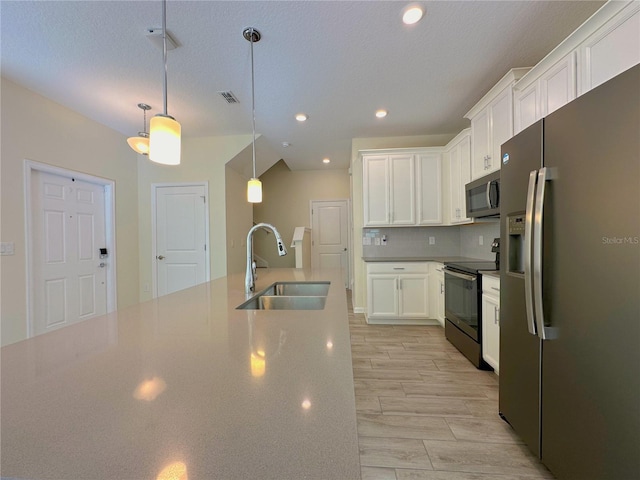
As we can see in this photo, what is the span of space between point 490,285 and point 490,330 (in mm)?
378

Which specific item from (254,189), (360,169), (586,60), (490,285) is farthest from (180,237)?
(586,60)

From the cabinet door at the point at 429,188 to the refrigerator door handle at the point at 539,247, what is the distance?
256cm

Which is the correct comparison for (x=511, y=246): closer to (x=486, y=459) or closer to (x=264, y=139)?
(x=486, y=459)

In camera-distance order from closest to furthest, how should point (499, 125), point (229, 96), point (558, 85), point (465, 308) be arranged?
point (558, 85) → point (499, 125) → point (465, 308) → point (229, 96)

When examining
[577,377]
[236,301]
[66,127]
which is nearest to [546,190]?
[577,377]

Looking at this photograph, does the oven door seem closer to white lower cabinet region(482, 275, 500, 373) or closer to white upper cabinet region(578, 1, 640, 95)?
white lower cabinet region(482, 275, 500, 373)

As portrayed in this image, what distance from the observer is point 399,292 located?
3.68m

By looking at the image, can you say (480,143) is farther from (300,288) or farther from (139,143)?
(139,143)

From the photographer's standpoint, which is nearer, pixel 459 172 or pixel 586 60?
pixel 586 60

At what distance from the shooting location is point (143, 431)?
468mm

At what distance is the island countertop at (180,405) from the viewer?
0.41 meters

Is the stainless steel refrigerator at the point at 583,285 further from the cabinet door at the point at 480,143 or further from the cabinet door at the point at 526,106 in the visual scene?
the cabinet door at the point at 480,143

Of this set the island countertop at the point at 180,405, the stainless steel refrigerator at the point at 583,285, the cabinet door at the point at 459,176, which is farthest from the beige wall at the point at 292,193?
the island countertop at the point at 180,405

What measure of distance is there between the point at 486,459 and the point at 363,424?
2.22 feet
